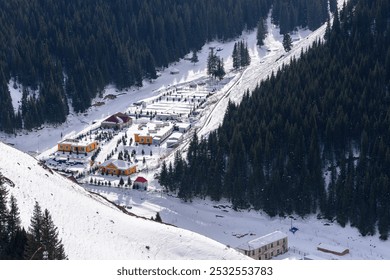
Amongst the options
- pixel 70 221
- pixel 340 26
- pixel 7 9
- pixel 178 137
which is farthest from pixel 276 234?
pixel 7 9

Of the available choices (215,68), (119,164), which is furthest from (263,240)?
(215,68)

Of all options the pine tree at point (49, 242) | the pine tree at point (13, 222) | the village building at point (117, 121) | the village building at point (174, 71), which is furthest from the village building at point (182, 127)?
the pine tree at point (49, 242)

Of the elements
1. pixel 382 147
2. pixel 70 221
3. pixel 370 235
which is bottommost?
pixel 370 235

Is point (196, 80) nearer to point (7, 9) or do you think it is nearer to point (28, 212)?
point (7, 9)

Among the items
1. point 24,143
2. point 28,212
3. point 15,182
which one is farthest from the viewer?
point 24,143

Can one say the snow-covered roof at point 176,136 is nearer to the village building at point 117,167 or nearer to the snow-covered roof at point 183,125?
the snow-covered roof at point 183,125

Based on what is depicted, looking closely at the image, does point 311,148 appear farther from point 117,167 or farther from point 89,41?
point 89,41

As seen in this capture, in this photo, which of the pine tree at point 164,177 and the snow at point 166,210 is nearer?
the snow at point 166,210
